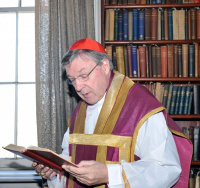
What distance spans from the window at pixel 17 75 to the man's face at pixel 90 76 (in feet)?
5.89

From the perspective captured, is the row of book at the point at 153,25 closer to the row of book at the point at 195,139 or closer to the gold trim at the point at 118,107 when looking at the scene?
the row of book at the point at 195,139

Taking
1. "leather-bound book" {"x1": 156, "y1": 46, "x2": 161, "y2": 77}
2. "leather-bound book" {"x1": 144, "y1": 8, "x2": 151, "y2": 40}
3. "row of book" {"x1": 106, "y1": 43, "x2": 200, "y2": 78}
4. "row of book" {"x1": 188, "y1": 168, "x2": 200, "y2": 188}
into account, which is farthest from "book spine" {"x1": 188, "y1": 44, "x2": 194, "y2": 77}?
"row of book" {"x1": 188, "y1": 168, "x2": 200, "y2": 188}

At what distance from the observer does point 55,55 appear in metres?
3.28

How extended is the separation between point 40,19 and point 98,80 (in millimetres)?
1492

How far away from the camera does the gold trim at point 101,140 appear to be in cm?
197

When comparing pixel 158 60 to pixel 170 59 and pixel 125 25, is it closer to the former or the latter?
pixel 170 59

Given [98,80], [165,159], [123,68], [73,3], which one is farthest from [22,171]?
[165,159]

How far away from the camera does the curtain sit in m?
3.24

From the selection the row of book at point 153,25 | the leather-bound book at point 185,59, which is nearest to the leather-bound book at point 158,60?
the row of book at point 153,25

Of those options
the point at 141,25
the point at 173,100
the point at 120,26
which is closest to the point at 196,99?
the point at 173,100

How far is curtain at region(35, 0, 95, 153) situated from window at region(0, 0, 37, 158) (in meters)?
0.50

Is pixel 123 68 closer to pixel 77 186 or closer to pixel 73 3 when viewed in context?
pixel 73 3

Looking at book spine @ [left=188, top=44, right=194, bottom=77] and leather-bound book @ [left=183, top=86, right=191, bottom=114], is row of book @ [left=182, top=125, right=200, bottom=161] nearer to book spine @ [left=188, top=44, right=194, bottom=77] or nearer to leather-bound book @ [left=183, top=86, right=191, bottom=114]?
leather-bound book @ [left=183, top=86, right=191, bottom=114]

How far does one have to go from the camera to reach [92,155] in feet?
6.82
